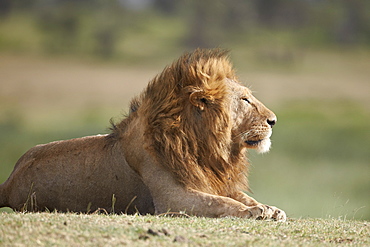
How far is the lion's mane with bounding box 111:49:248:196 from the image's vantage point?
6.75 m

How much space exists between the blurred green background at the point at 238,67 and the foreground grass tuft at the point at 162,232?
16.2 meters

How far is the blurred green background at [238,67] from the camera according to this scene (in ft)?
104

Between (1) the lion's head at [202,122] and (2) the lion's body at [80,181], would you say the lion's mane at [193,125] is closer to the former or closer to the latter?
(1) the lion's head at [202,122]

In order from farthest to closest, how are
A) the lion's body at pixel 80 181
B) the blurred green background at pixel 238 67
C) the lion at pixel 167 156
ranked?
the blurred green background at pixel 238 67, the lion's body at pixel 80 181, the lion at pixel 167 156

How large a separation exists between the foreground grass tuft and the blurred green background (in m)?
16.2

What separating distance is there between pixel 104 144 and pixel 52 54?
54.6 metres

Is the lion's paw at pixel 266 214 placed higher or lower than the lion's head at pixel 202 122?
lower

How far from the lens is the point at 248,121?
733cm

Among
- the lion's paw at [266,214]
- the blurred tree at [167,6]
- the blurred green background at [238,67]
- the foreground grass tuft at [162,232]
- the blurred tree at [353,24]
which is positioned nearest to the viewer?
the foreground grass tuft at [162,232]

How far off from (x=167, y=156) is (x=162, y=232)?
1.53 meters

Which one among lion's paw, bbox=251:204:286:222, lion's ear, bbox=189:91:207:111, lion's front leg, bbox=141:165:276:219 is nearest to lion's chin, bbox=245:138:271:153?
lion's ear, bbox=189:91:207:111

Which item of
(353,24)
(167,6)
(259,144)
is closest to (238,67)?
(353,24)

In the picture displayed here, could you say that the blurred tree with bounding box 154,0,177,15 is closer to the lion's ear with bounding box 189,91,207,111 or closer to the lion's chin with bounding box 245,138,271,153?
the lion's chin with bounding box 245,138,271,153

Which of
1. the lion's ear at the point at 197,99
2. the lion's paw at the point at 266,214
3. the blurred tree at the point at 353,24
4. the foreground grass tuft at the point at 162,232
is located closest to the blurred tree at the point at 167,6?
the blurred tree at the point at 353,24
